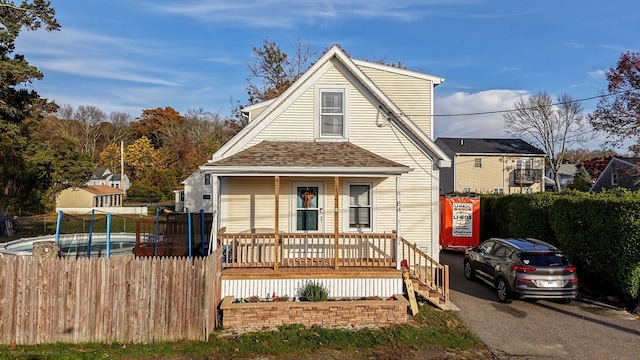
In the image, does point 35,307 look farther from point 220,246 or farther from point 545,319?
point 545,319

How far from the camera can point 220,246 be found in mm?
10273

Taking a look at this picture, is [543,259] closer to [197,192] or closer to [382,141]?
[382,141]

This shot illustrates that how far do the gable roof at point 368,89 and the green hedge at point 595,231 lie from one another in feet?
14.1

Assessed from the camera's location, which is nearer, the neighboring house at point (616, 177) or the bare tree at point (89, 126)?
the neighboring house at point (616, 177)

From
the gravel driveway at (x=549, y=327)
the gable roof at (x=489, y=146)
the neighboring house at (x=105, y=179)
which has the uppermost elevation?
the gable roof at (x=489, y=146)

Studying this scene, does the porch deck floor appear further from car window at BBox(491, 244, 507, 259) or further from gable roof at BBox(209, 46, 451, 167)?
gable roof at BBox(209, 46, 451, 167)

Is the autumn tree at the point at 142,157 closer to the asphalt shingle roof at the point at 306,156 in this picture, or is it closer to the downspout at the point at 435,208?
the asphalt shingle roof at the point at 306,156

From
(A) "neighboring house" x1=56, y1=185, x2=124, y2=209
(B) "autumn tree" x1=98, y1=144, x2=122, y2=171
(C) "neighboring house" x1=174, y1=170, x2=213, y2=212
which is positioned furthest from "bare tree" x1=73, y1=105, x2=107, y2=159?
(C) "neighboring house" x1=174, y1=170, x2=213, y2=212

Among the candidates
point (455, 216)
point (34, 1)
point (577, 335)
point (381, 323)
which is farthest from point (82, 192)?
point (577, 335)

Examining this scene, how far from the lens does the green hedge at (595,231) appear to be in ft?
33.7

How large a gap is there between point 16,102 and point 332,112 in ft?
56.2

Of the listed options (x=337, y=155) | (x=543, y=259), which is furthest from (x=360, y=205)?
(x=543, y=259)

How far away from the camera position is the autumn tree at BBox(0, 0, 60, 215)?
60.5ft

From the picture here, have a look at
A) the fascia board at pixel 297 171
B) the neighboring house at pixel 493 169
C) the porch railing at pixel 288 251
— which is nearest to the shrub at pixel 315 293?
the porch railing at pixel 288 251
